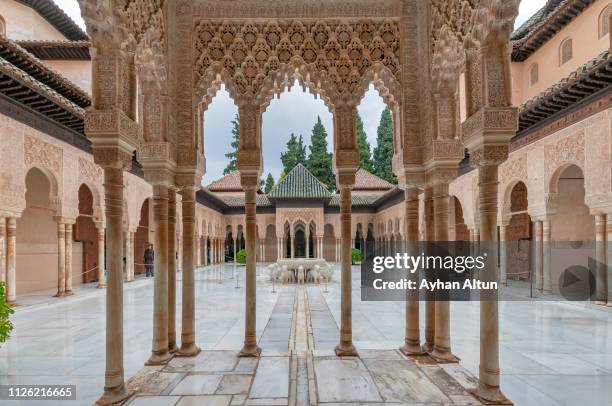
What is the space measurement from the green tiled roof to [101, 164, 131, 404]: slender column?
76.1ft

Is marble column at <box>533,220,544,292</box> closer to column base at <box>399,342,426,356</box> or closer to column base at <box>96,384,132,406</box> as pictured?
column base at <box>399,342,426,356</box>

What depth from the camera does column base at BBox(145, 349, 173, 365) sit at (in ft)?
15.9

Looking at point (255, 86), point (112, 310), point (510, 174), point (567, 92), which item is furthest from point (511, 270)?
point (112, 310)

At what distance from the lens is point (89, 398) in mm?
3842

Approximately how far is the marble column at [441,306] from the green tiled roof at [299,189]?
21.8 m

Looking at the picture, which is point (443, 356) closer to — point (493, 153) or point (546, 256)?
point (493, 153)

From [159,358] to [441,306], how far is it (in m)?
3.82

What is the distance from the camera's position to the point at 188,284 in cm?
534

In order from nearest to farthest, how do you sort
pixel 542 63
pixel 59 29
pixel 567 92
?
pixel 567 92, pixel 542 63, pixel 59 29

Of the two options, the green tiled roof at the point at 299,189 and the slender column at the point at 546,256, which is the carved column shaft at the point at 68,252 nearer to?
the slender column at the point at 546,256

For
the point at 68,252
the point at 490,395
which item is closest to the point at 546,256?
the point at 490,395

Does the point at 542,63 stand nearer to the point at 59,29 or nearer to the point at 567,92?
the point at 567,92

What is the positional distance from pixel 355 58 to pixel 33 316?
8.73m

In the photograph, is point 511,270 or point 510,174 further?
point 511,270
